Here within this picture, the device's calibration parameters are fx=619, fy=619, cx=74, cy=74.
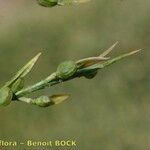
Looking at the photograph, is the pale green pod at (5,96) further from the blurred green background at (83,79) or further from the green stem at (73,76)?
the blurred green background at (83,79)

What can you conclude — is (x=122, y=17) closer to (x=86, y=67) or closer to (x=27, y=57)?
(x=27, y=57)

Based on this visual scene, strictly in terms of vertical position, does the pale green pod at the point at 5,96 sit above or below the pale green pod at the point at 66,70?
below

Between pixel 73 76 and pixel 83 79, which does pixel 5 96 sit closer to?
pixel 73 76

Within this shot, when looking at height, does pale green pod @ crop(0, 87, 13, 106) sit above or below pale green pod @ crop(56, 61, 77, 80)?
below

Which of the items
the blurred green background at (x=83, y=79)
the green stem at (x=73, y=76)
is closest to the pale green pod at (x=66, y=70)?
the green stem at (x=73, y=76)

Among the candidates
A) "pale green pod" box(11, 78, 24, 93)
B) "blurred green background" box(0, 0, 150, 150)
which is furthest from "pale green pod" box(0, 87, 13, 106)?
"blurred green background" box(0, 0, 150, 150)

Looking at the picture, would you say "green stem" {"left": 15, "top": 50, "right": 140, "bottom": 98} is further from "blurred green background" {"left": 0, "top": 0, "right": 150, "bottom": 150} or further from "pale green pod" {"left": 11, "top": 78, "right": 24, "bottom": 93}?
"blurred green background" {"left": 0, "top": 0, "right": 150, "bottom": 150}
